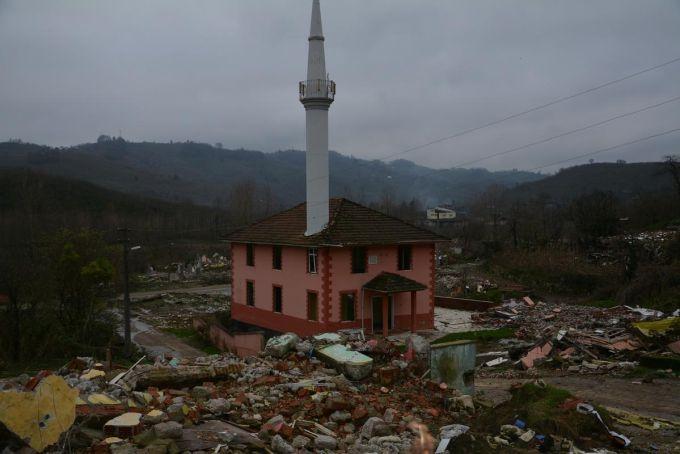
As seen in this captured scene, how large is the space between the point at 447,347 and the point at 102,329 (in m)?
19.9

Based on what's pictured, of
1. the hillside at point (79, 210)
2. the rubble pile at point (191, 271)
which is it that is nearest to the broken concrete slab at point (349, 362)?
the rubble pile at point (191, 271)

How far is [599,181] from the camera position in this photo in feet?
404

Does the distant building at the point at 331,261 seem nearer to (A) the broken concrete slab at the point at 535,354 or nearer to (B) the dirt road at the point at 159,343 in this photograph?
(B) the dirt road at the point at 159,343

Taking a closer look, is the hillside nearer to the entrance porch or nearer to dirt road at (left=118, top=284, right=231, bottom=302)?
dirt road at (left=118, top=284, right=231, bottom=302)

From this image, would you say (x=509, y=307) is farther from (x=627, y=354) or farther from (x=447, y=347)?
(x=447, y=347)

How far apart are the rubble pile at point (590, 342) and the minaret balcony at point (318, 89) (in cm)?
1222

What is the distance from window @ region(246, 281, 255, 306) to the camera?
2739 centimetres

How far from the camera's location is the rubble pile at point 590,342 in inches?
665

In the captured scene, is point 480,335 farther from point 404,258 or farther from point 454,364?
point 454,364

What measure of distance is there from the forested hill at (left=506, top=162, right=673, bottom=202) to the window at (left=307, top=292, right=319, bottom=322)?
90140mm

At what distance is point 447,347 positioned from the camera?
13.1m

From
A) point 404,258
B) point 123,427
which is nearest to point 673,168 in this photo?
point 404,258

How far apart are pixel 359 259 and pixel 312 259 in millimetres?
→ 2007

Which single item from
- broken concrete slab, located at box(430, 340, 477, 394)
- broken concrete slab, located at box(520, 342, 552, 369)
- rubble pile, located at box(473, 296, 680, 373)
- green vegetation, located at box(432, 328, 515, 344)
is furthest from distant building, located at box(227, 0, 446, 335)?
broken concrete slab, located at box(430, 340, 477, 394)
